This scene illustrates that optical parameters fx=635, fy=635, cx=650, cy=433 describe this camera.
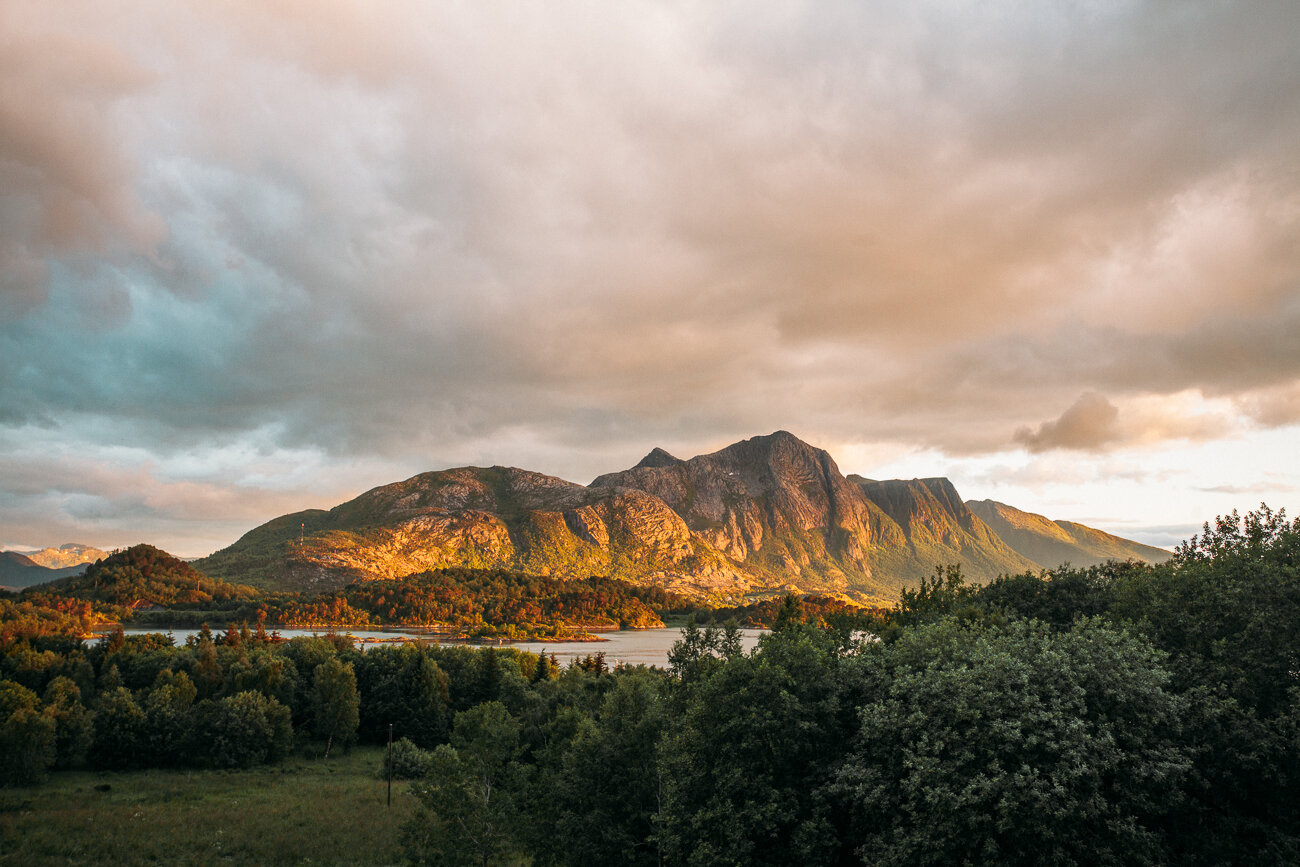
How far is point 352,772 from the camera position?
Answer: 93.2 m

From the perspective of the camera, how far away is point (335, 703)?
10206 centimetres

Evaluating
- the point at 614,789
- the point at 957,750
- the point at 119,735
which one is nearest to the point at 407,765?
the point at 119,735

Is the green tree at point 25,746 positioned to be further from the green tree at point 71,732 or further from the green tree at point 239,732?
the green tree at point 239,732

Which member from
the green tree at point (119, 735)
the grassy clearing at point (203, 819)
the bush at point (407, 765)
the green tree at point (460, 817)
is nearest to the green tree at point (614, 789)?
the green tree at point (460, 817)

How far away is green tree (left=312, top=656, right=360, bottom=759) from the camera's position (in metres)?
102

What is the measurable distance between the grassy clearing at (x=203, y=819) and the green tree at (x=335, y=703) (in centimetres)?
1246

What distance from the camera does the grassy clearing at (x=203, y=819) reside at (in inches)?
2114

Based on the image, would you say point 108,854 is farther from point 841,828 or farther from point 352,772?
point 841,828

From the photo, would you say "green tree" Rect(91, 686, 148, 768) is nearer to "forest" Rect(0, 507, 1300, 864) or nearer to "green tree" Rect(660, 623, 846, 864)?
"forest" Rect(0, 507, 1300, 864)

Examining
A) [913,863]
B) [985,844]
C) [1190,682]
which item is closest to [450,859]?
[913,863]

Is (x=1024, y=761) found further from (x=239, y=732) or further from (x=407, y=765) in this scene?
(x=239, y=732)

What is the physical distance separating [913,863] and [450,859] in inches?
1124

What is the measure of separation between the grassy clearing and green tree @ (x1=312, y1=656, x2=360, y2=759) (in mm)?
12464

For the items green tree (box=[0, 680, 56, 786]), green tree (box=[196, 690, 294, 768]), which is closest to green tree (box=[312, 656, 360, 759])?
green tree (box=[196, 690, 294, 768])
